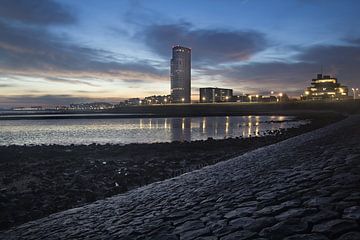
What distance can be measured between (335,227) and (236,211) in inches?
102

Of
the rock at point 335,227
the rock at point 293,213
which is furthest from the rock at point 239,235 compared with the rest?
the rock at point 335,227

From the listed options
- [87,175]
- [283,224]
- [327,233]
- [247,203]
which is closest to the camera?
[327,233]

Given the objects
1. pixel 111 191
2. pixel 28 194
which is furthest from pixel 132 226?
pixel 28 194

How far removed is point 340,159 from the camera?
10.5 meters

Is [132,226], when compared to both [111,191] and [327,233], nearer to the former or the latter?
[327,233]

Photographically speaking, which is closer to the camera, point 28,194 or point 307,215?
point 307,215

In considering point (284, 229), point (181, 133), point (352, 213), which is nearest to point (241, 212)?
point (284, 229)

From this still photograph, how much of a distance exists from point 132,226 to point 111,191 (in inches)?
280

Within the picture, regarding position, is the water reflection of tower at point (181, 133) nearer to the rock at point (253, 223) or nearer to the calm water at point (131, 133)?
the calm water at point (131, 133)

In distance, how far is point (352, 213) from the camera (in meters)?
4.97

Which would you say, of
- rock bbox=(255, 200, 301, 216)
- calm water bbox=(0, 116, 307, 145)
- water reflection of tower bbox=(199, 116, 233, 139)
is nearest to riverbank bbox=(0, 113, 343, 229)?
rock bbox=(255, 200, 301, 216)

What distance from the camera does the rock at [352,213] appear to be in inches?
190

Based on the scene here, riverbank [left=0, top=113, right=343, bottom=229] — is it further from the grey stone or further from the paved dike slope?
the grey stone

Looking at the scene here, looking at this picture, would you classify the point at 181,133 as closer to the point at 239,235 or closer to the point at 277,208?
the point at 277,208
